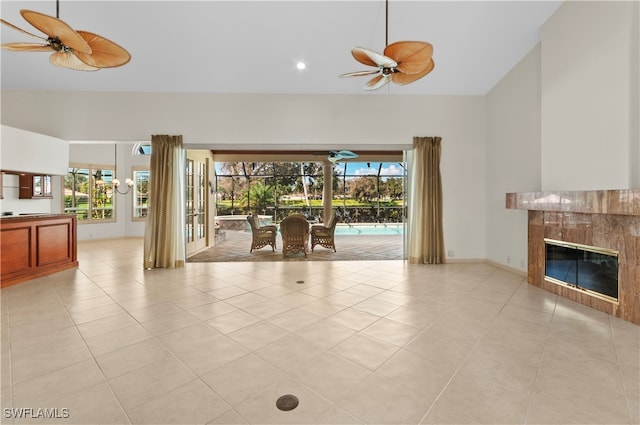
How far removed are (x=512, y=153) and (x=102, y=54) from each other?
18.4ft

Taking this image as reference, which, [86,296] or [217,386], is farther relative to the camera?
[86,296]

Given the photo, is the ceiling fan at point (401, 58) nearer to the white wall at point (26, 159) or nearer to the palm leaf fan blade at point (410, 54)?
the palm leaf fan blade at point (410, 54)

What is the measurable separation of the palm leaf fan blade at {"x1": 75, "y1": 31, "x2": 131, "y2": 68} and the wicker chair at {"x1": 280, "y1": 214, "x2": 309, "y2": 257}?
4.12 m

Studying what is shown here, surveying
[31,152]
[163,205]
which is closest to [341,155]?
[163,205]

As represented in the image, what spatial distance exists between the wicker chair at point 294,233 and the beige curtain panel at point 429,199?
94.9 inches

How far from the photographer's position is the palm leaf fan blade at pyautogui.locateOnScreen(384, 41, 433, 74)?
236 cm

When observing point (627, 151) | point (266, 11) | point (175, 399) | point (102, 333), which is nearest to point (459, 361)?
point (175, 399)

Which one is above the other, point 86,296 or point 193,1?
point 193,1

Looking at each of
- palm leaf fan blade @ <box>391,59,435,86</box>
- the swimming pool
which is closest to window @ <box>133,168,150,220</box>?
the swimming pool

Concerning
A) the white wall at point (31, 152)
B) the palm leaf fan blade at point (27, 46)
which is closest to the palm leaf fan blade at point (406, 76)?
the palm leaf fan blade at point (27, 46)

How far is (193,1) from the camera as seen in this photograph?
11.5ft

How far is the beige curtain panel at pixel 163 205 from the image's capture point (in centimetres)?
508

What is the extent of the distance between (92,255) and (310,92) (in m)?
5.95

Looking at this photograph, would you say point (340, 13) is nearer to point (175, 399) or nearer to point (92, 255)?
point (175, 399)
